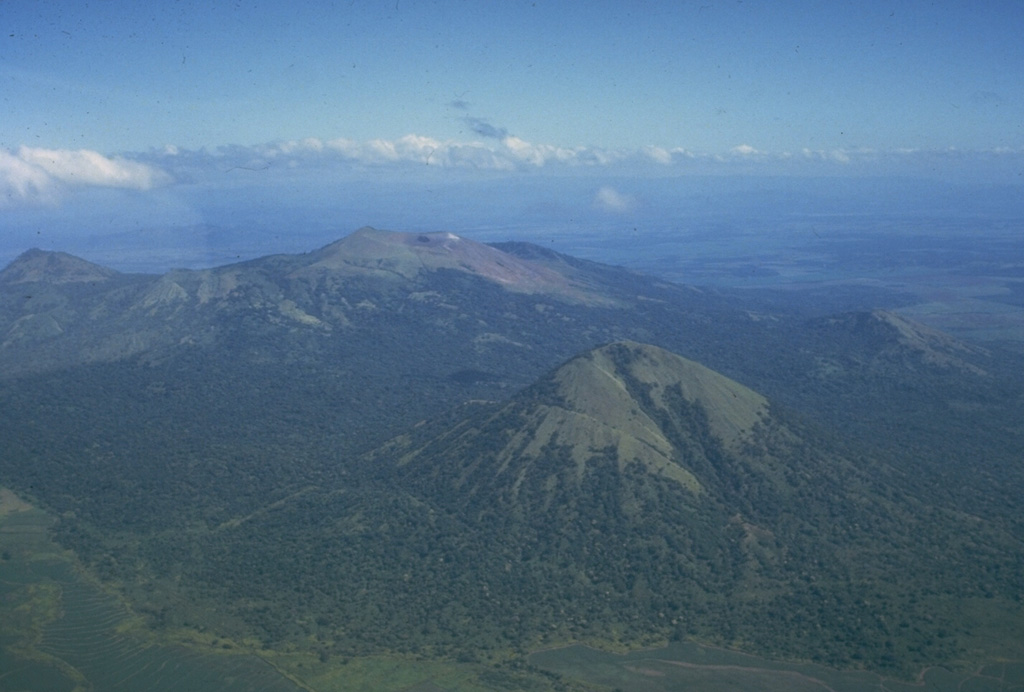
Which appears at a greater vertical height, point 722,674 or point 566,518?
point 566,518

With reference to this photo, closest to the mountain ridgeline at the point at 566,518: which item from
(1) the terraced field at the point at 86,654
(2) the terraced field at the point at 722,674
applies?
(2) the terraced field at the point at 722,674

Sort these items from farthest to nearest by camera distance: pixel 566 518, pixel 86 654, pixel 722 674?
pixel 566 518
pixel 86 654
pixel 722 674

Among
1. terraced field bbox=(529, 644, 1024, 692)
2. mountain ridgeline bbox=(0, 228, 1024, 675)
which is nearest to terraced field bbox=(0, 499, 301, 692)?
mountain ridgeline bbox=(0, 228, 1024, 675)

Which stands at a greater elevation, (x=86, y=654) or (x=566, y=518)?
(x=566, y=518)

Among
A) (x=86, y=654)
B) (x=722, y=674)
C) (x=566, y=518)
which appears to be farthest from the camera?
(x=566, y=518)

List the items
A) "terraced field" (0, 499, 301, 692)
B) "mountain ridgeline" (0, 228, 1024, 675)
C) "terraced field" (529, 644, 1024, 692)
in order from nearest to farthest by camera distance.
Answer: "terraced field" (529, 644, 1024, 692) → "terraced field" (0, 499, 301, 692) → "mountain ridgeline" (0, 228, 1024, 675)

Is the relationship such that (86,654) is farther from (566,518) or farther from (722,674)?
(722,674)

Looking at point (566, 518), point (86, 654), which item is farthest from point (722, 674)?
point (86, 654)

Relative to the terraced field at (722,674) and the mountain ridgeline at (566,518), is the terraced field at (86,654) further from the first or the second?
the terraced field at (722,674)

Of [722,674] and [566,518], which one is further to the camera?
[566,518]

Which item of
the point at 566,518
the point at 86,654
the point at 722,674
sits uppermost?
the point at 566,518

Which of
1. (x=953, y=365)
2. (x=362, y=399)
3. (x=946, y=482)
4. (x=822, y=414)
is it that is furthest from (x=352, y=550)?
(x=953, y=365)

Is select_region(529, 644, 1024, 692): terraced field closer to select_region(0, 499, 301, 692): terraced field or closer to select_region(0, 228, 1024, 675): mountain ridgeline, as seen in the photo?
select_region(0, 228, 1024, 675): mountain ridgeline
